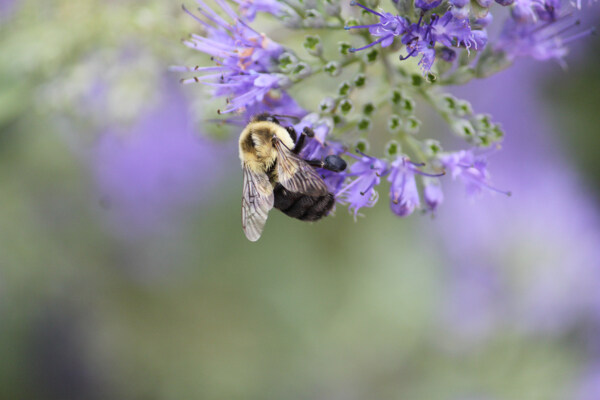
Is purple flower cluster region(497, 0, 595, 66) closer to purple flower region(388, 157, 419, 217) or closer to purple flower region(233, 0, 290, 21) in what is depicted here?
purple flower region(388, 157, 419, 217)

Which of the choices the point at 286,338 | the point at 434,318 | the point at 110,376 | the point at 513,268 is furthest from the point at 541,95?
the point at 110,376

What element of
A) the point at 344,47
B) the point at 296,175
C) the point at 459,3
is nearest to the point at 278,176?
the point at 296,175

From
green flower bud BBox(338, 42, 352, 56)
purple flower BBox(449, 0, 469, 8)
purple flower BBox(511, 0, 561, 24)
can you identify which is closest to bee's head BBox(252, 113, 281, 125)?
green flower bud BBox(338, 42, 352, 56)

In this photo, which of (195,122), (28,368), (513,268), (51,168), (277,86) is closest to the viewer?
(277,86)

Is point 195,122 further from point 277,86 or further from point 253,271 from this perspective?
point 253,271

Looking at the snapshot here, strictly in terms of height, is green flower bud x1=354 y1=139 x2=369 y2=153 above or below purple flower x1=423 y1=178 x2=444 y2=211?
above

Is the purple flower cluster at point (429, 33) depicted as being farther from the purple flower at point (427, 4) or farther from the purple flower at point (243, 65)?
the purple flower at point (243, 65)
